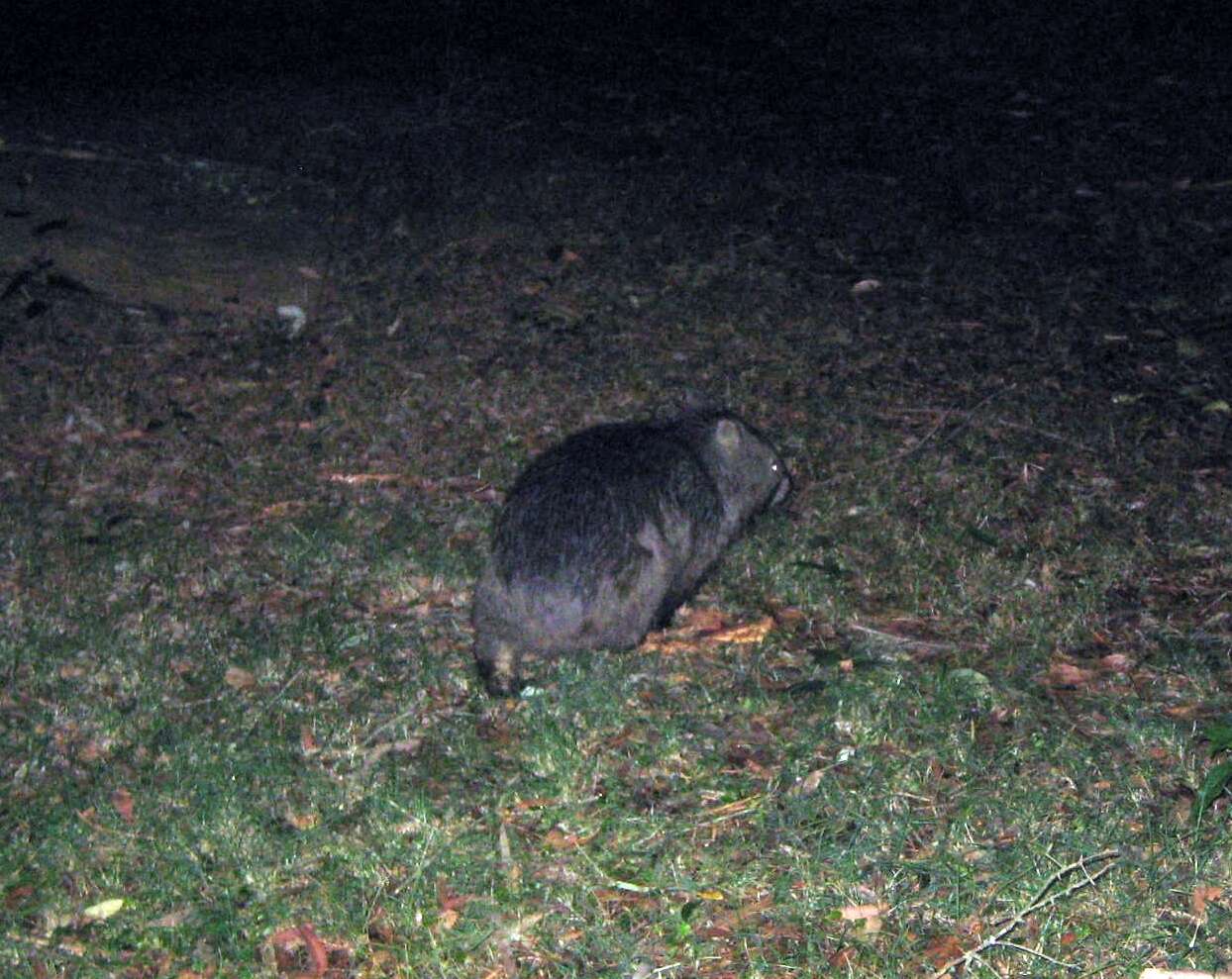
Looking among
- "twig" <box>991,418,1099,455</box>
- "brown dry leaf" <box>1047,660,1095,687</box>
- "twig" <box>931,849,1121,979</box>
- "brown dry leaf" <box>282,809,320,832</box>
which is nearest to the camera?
"twig" <box>931,849,1121,979</box>

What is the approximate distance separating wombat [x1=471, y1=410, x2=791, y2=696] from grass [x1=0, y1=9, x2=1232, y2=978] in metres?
0.13

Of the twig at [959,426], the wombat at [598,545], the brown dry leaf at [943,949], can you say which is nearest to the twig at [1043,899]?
the brown dry leaf at [943,949]

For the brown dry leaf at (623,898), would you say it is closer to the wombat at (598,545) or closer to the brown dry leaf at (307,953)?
the brown dry leaf at (307,953)

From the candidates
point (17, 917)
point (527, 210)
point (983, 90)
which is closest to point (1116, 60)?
point (983, 90)

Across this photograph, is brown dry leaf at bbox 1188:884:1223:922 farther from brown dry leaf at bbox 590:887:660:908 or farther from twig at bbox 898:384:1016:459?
twig at bbox 898:384:1016:459

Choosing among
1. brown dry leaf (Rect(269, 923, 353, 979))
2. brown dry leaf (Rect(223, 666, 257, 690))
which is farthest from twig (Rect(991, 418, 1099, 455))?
brown dry leaf (Rect(269, 923, 353, 979))

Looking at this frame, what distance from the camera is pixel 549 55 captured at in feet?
39.4

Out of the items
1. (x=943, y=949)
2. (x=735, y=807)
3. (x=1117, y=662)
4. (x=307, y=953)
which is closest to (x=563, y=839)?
(x=735, y=807)

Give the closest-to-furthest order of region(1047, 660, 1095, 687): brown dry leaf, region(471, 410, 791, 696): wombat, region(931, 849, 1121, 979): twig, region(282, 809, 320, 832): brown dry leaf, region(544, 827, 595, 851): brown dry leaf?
region(931, 849, 1121, 979): twig → region(544, 827, 595, 851): brown dry leaf → region(282, 809, 320, 832): brown dry leaf → region(1047, 660, 1095, 687): brown dry leaf → region(471, 410, 791, 696): wombat

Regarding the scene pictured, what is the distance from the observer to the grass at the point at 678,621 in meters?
3.91

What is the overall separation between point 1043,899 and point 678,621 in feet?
6.74

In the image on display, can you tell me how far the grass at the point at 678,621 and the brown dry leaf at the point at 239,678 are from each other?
4cm

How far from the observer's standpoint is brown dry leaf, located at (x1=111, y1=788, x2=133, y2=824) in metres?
4.36

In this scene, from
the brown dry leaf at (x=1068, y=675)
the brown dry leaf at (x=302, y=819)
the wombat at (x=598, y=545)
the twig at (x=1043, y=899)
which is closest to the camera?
the twig at (x=1043, y=899)
